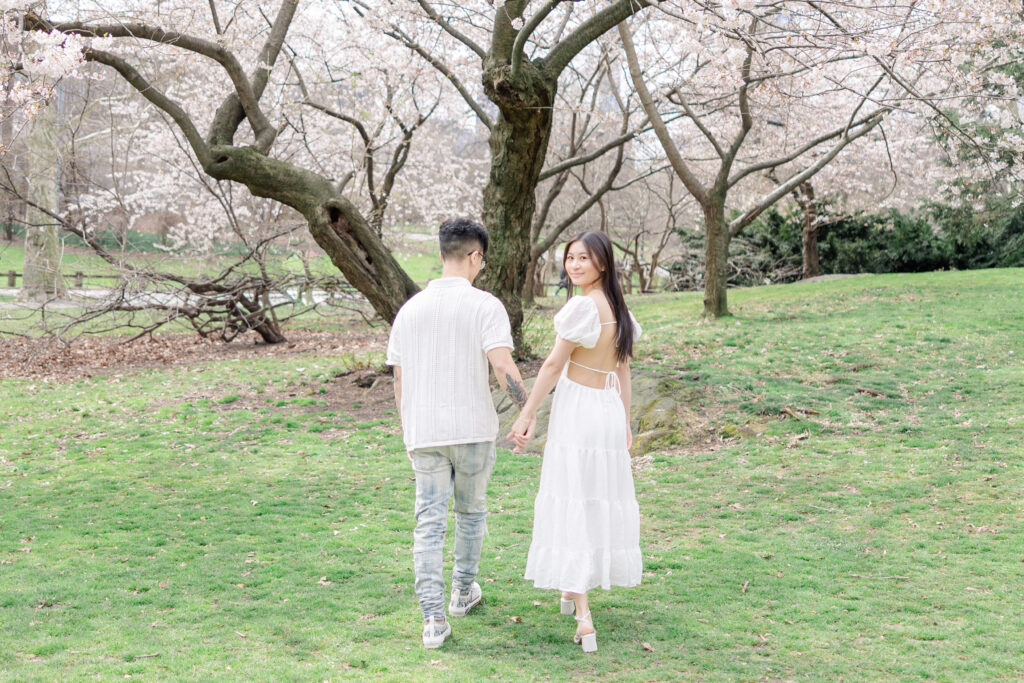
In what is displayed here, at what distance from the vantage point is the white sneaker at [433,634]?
12.2 ft

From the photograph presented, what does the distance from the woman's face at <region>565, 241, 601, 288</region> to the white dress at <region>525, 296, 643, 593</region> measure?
5.1 inches

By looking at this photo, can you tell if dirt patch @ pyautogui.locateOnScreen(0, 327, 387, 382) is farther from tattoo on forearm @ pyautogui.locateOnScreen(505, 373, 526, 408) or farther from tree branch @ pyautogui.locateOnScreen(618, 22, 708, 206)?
tattoo on forearm @ pyautogui.locateOnScreen(505, 373, 526, 408)

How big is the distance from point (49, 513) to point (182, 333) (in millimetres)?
11838

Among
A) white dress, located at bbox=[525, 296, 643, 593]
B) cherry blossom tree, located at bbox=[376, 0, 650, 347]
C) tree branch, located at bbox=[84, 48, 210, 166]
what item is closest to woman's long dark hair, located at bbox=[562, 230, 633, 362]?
white dress, located at bbox=[525, 296, 643, 593]

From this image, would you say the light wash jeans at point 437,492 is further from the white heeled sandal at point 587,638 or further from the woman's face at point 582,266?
the woman's face at point 582,266

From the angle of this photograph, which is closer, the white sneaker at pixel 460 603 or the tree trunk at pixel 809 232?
the white sneaker at pixel 460 603

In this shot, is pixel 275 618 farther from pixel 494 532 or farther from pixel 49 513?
pixel 49 513

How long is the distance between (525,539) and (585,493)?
6.13 ft

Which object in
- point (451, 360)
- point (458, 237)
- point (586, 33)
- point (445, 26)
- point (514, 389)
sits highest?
point (445, 26)

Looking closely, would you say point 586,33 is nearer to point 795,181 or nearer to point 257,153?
point 257,153

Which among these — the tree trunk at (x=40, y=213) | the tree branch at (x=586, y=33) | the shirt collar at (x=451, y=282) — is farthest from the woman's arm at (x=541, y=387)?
the tree trunk at (x=40, y=213)

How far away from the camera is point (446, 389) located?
372cm

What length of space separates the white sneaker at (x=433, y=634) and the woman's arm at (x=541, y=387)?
88 cm

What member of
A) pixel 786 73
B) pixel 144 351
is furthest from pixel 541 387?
pixel 144 351
